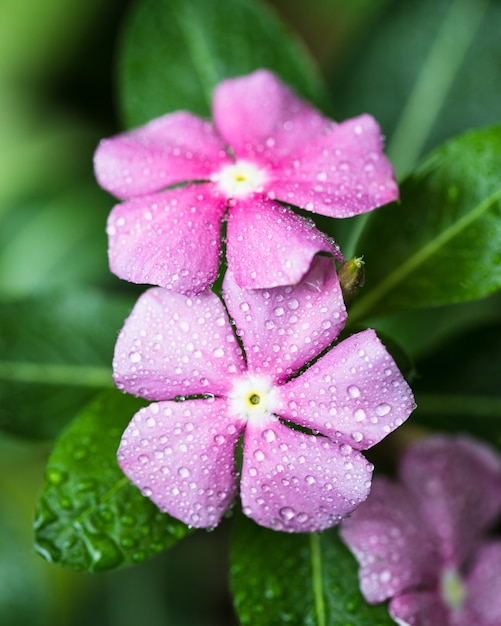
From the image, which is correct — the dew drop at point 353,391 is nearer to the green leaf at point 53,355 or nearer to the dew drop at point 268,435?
the dew drop at point 268,435

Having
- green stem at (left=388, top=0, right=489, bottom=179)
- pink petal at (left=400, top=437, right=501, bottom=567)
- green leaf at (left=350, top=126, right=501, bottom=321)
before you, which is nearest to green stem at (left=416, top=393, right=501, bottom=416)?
pink petal at (left=400, top=437, right=501, bottom=567)

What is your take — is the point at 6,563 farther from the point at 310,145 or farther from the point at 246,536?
the point at 310,145

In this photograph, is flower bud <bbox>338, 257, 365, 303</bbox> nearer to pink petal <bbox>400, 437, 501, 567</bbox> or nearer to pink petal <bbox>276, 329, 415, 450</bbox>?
pink petal <bbox>276, 329, 415, 450</bbox>

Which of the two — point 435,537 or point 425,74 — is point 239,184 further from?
point 425,74

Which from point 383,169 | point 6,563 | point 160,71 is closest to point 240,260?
point 383,169

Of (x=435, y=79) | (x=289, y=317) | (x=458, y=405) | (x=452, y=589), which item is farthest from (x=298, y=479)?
(x=435, y=79)

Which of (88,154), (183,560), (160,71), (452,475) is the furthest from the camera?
(88,154)
